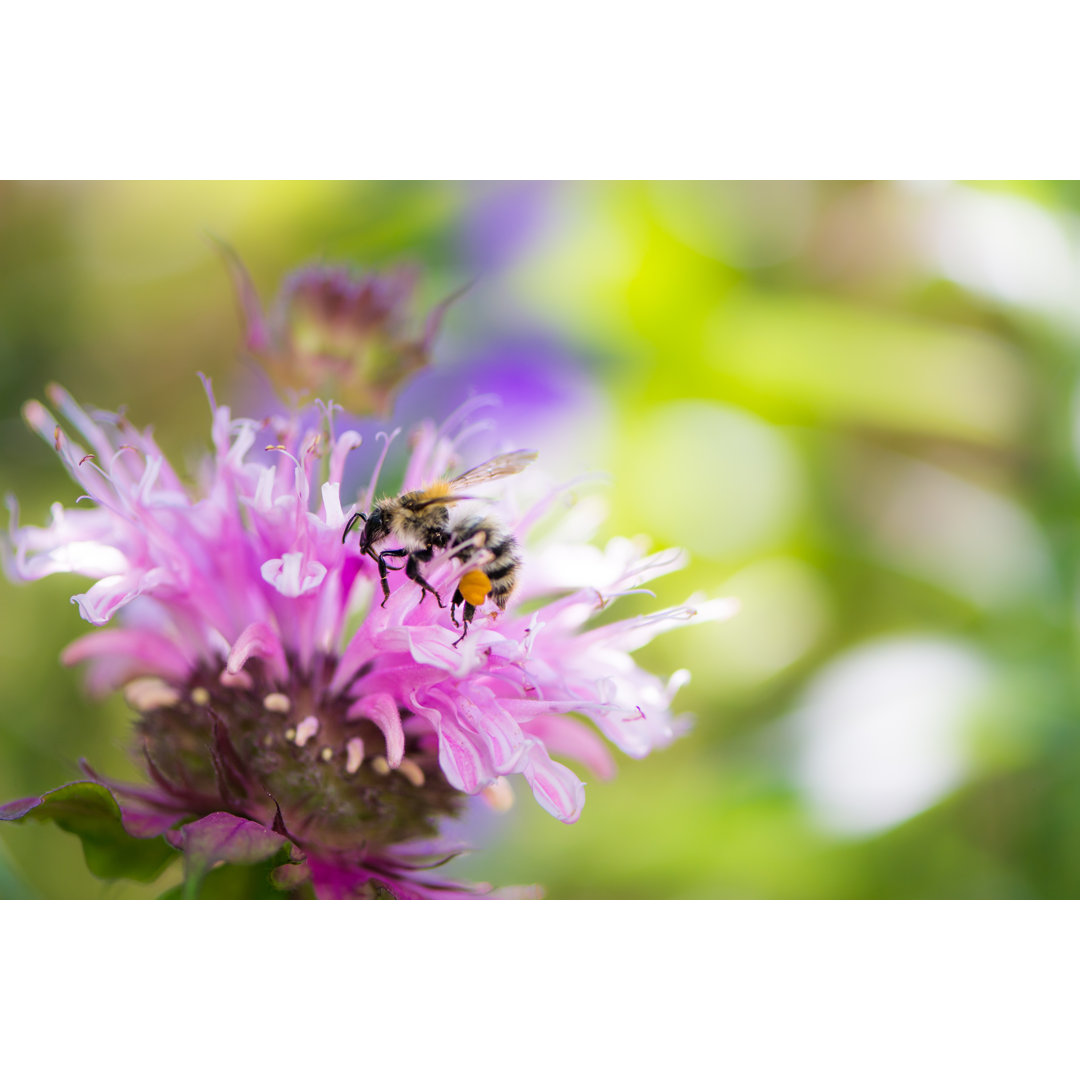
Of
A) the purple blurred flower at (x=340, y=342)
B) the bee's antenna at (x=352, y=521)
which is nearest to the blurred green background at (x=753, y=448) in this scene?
the purple blurred flower at (x=340, y=342)

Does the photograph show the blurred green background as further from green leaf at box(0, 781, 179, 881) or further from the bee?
the bee

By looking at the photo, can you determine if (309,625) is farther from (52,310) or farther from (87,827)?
(52,310)

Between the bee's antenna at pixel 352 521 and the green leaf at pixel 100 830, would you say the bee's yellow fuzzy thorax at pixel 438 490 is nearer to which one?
the bee's antenna at pixel 352 521

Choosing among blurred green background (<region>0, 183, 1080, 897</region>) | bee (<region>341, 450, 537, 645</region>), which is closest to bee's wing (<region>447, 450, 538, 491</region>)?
bee (<region>341, 450, 537, 645</region>)

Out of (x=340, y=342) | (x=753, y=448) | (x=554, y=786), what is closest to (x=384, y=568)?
(x=554, y=786)

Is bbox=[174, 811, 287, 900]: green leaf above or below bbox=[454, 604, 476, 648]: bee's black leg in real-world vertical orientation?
below

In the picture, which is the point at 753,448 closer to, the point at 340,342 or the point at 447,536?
the point at 340,342
